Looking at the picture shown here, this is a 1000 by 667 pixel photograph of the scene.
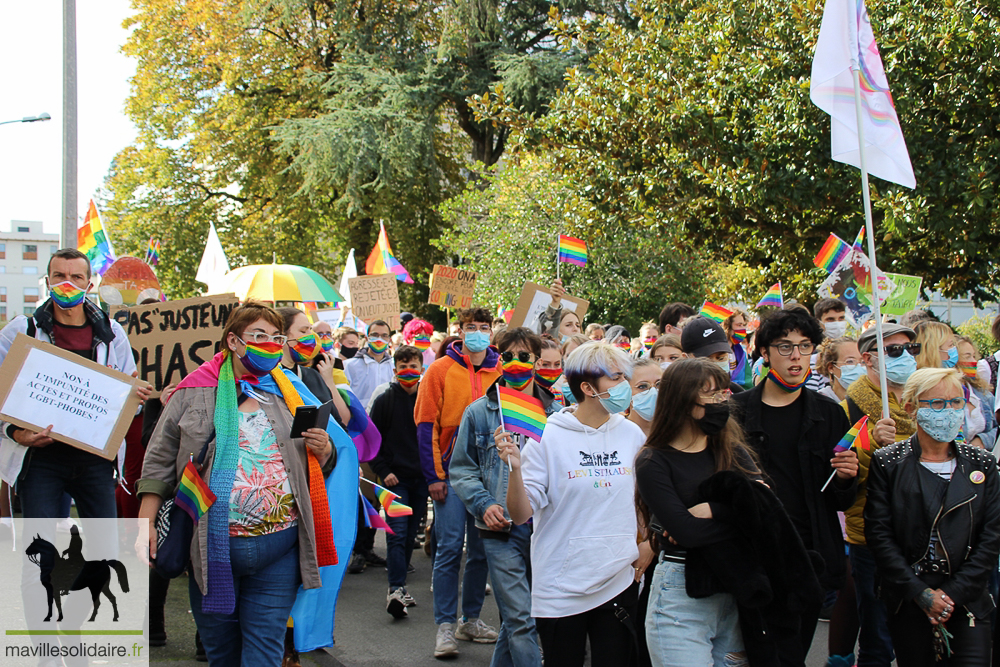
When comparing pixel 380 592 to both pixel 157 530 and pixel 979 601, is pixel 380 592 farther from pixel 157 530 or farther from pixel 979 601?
pixel 979 601

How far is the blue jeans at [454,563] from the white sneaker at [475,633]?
0.18 feet

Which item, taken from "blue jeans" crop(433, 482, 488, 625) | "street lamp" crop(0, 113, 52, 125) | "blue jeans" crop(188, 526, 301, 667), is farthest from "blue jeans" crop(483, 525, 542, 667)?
"street lamp" crop(0, 113, 52, 125)

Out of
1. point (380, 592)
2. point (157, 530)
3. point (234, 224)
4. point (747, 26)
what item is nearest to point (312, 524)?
point (157, 530)

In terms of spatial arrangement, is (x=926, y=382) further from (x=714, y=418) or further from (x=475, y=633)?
(x=475, y=633)

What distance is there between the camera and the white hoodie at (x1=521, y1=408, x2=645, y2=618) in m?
3.81

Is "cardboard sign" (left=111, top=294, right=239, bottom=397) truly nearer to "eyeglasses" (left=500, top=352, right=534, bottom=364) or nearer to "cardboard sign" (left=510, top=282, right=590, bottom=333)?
"eyeglasses" (left=500, top=352, right=534, bottom=364)

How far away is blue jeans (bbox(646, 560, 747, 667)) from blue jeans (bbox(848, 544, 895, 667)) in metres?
1.65

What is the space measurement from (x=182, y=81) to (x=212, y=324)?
26.4 metres

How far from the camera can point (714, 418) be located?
362 centimetres

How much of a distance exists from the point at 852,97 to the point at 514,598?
3.72 meters

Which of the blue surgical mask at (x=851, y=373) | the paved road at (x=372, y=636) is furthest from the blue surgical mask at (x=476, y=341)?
the blue surgical mask at (x=851, y=373)

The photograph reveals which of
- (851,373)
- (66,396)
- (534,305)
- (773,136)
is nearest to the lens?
(66,396)

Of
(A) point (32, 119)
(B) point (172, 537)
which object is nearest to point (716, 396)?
(B) point (172, 537)

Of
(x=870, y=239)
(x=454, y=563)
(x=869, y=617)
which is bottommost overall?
(x=454, y=563)
